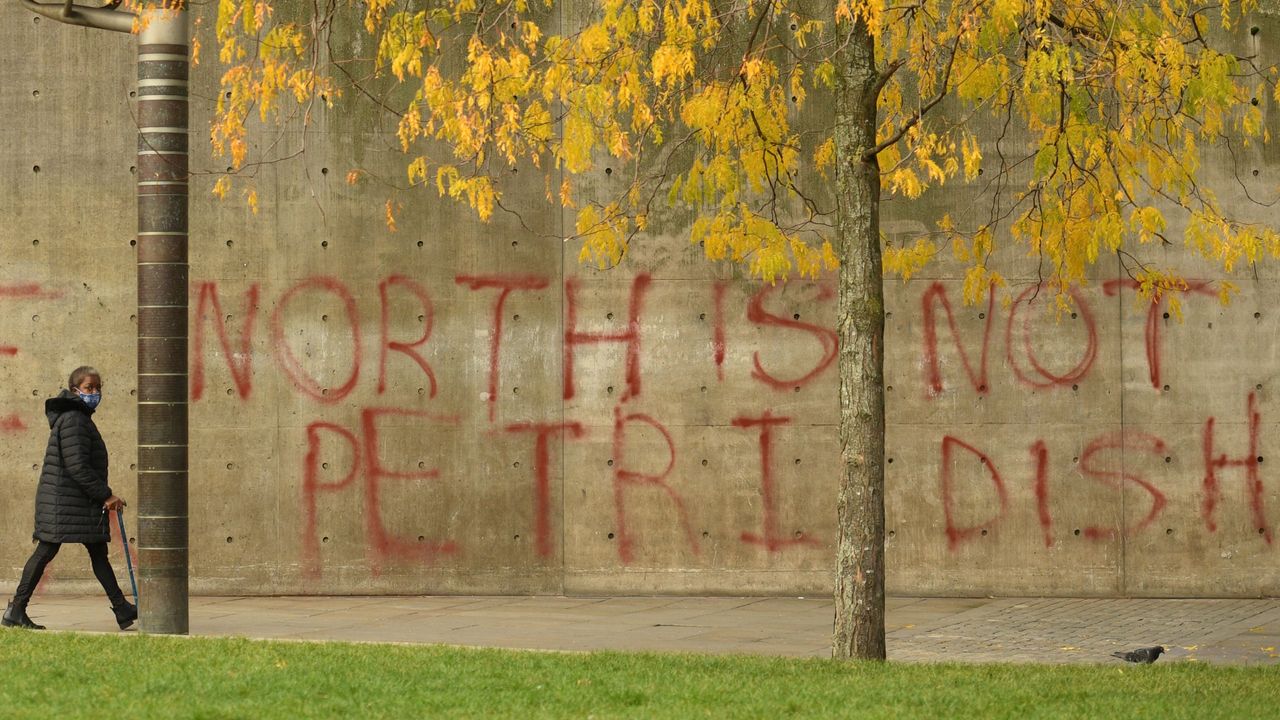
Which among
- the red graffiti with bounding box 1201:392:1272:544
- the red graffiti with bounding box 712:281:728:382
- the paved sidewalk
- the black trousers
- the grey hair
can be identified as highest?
the red graffiti with bounding box 712:281:728:382

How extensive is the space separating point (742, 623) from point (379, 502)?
2.98 m

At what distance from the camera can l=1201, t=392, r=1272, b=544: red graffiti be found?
40.8 ft

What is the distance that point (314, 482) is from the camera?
12477 millimetres

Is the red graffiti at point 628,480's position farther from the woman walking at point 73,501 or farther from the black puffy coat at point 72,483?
the black puffy coat at point 72,483

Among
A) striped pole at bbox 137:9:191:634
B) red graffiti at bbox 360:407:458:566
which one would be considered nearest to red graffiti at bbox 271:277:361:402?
red graffiti at bbox 360:407:458:566

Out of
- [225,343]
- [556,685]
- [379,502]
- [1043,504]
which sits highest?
[225,343]

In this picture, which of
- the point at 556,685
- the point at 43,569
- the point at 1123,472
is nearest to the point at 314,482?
the point at 43,569

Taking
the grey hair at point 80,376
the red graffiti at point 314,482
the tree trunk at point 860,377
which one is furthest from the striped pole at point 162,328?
the tree trunk at point 860,377

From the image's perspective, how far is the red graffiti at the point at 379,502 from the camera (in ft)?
40.9

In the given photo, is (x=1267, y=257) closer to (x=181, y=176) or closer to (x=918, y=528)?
(x=918, y=528)

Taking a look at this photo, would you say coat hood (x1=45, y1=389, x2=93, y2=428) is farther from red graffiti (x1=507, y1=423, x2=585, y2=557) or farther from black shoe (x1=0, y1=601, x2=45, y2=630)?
red graffiti (x1=507, y1=423, x2=585, y2=557)

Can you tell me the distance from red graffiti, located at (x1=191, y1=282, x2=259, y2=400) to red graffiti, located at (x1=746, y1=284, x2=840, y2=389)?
3.65 meters

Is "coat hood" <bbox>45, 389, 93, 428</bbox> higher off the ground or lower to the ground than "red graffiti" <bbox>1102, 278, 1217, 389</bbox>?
lower

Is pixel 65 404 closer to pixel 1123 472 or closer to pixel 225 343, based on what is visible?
pixel 225 343
